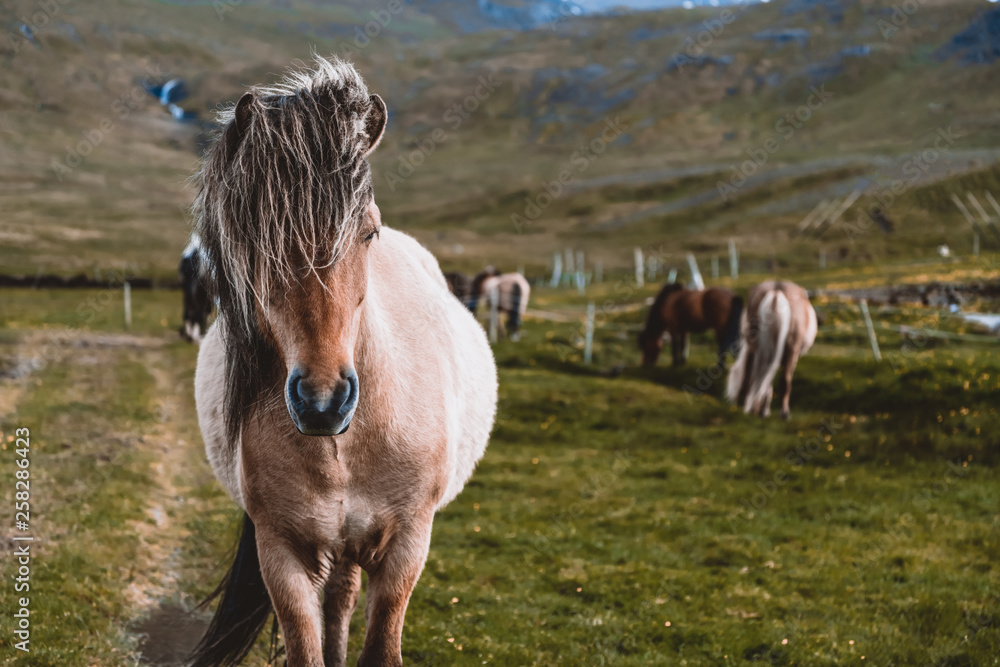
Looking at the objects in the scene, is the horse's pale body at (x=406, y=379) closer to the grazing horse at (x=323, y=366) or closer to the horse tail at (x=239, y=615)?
the grazing horse at (x=323, y=366)

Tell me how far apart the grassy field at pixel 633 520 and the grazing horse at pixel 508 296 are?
6.47m

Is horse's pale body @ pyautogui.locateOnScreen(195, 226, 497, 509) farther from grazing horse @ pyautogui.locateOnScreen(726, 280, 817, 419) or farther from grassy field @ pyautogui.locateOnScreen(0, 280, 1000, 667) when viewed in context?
grazing horse @ pyautogui.locateOnScreen(726, 280, 817, 419)

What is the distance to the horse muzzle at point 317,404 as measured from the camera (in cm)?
266

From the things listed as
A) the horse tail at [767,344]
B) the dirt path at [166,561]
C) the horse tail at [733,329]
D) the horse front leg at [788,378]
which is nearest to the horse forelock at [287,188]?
the dirt path at [166,561]

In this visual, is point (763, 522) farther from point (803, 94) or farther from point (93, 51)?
point (93, 51)

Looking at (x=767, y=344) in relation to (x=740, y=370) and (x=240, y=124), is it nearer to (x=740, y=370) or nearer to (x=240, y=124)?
(x=740, y=370)

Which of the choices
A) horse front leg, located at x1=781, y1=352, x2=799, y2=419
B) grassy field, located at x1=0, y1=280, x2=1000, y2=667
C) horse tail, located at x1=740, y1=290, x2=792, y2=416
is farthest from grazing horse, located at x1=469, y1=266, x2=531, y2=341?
horse front leg, located at x1=781, y1=352, x2=799, y2=419

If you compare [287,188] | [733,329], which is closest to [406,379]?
[287,188]

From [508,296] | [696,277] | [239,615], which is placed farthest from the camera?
[696,277]

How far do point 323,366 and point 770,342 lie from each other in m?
13.1

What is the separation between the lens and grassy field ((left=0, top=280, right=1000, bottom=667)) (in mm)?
6184

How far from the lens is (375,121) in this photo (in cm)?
307

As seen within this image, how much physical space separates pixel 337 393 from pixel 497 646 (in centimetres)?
424

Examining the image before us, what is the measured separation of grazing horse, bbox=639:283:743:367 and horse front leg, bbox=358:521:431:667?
15.4 m
